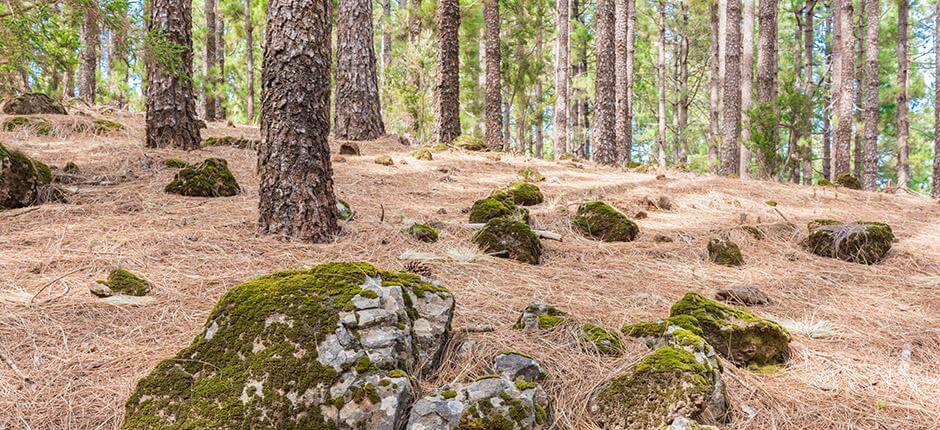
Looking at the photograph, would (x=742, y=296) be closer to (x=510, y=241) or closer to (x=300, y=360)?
(x=510, y=241)

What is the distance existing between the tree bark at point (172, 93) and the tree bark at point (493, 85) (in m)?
5.56

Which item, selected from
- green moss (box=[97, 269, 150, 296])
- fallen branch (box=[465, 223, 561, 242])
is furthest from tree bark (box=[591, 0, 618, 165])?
green moss (box=[97, 269, 150, 296])

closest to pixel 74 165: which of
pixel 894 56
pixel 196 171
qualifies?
pixel 196 171

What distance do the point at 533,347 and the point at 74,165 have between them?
521cm

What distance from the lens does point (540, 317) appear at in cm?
266

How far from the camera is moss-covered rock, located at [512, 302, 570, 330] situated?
2.62 metres

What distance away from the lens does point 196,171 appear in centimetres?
513

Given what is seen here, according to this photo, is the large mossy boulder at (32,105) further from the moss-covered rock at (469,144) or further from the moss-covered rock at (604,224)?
the moss-covered rock at (604,224)

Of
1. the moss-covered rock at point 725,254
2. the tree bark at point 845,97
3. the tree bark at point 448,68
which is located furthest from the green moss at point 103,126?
the tree bark at point 845,97

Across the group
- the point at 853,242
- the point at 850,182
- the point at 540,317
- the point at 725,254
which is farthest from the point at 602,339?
the point at 850,182

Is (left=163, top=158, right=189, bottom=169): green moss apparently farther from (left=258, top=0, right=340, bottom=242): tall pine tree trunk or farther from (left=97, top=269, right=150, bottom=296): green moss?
(left=97, top=269, right=150, bottom=296): green moss

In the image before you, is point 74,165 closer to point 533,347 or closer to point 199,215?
point 199,215

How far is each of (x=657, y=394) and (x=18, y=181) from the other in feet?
16.3

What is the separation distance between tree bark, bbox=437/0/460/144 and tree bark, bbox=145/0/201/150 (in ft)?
12.9
